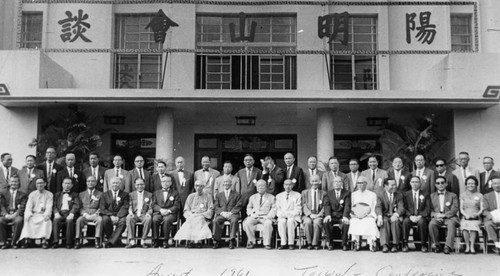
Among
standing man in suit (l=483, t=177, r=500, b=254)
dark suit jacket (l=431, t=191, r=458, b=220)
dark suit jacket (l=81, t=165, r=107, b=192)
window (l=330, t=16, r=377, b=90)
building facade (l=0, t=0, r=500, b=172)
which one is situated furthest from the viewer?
window (l=330, t=16, r=377, b=90)

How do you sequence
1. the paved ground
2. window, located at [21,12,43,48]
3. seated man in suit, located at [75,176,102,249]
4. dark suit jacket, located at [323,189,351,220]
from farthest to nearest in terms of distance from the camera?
window, located at [21,12,43,48], dark suit jacket, located at [323,189,351,220], seated man in suit, located at [75,176,102,249], the paved ground

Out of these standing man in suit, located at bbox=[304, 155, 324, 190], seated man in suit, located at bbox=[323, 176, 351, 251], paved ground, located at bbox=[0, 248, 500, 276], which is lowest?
paved ground, located at bbox=[0, 248, 500, 276]

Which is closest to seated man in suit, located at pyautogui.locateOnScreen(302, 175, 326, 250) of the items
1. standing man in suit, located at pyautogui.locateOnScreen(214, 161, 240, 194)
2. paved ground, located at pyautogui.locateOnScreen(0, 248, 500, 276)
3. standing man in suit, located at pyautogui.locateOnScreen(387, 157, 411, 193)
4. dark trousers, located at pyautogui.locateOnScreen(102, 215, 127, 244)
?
paved ground, located at pyautogui.locateOnScreen(0, 248, 500, 276)

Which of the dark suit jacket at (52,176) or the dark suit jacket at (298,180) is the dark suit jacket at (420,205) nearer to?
the dark suit jacket at (298,180)

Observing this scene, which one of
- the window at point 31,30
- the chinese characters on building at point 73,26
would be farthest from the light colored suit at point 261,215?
the window at point 31,30

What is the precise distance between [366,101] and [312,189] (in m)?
2.49

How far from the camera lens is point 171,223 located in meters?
8.27

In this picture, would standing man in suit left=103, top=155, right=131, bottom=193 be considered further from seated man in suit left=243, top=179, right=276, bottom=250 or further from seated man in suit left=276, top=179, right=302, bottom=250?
seated man in suit left=276, top=179, right=302, bottom=250

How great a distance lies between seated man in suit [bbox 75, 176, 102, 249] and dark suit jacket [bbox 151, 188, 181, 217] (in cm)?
82

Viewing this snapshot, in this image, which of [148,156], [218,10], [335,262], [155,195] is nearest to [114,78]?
[148,156]

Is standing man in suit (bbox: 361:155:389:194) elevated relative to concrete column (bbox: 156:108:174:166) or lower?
lower

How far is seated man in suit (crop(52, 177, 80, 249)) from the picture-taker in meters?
8.09

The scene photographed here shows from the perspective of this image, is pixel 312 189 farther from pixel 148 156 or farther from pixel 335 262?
pixel 148 156

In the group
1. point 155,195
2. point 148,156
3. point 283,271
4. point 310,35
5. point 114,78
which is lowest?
point 283,271
